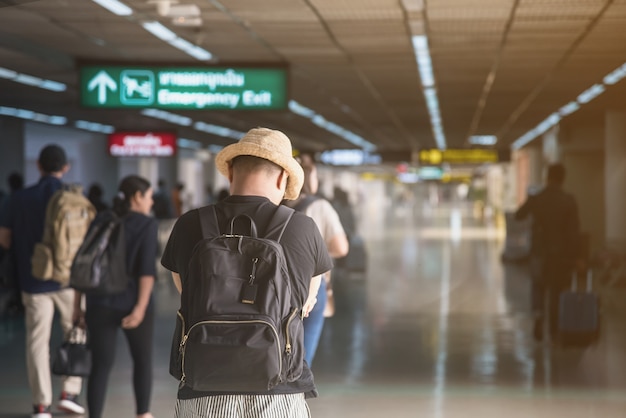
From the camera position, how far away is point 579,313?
9875 mm

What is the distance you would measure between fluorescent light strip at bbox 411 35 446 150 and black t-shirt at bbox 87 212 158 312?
5673mm

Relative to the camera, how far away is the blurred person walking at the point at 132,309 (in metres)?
6.01

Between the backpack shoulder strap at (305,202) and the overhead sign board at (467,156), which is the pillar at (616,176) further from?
the backpack shoulder strap at (305,202)

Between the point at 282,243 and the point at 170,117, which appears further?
the point at 170,117

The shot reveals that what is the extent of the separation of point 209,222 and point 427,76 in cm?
1237

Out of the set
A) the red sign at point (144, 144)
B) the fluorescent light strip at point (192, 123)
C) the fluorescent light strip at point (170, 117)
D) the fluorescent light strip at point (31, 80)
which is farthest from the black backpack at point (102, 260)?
the fluorescent light strip at point (170, 117)

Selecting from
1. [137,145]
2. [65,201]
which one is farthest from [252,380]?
[137,145]

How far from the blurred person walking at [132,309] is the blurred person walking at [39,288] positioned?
0.67 meters

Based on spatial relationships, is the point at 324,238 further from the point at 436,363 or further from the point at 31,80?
the point at 31,80

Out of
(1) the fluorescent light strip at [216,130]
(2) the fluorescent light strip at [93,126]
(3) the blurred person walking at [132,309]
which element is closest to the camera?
(3) the blurred person walking at [132,309]

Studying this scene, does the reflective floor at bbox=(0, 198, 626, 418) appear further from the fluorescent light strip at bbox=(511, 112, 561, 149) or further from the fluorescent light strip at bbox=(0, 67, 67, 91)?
the fluorescent light strip at bbox=(511, 112, 561, 149)

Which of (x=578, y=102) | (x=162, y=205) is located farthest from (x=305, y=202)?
(x=162, y=205)

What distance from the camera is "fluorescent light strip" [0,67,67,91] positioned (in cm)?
1521

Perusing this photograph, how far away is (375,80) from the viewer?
1581cm
